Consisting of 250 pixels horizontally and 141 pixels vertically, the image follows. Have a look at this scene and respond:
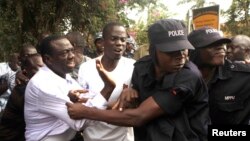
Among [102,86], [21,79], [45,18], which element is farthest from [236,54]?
[45,18]

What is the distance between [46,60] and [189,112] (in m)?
1.49

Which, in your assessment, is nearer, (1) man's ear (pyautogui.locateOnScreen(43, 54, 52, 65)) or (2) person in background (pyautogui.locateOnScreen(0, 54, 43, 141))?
(1) man's ear (pyautogui.locateOnScreen(43, 54, 52, 65))

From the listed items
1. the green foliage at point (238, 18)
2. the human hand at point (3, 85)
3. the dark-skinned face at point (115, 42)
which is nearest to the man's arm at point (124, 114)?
the dark-skinned face at point (115, 42)

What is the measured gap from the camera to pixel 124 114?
2.51 m

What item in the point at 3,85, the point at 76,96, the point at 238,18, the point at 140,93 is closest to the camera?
the point at 140,93

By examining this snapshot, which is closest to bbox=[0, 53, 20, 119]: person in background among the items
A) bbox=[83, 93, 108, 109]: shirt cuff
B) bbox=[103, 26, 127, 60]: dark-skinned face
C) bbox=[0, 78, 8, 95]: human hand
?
bbox=[0, 78, 8, 95]: human hand

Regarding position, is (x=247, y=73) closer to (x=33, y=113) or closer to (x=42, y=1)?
(x=33, y=113)

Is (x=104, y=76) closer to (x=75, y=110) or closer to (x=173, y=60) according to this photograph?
(x=75, y=110)

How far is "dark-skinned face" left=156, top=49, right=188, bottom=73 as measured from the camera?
2.43 m

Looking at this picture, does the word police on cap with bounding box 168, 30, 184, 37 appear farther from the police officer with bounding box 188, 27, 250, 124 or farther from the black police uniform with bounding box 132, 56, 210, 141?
the police officer with bounding box 188, 27, 250, 124

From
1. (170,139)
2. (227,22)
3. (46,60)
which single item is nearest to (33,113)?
(46,60)

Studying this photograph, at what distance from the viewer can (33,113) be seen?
317 cm

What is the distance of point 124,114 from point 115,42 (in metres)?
1.48

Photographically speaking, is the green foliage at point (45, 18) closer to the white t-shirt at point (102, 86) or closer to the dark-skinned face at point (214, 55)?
the white t-shirt at point (102, 86)
